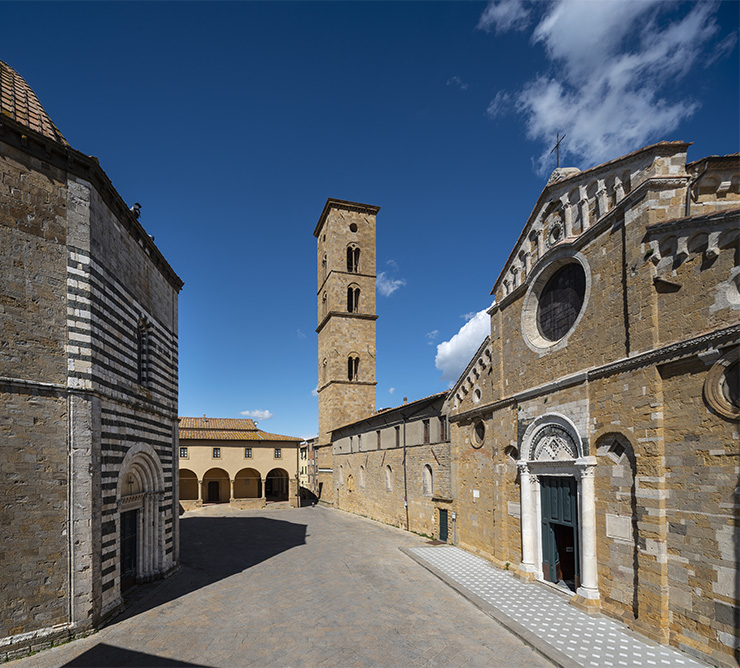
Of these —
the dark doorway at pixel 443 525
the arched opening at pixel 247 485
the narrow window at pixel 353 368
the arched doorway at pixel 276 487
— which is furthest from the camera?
the arched doorway at pixel 276 487

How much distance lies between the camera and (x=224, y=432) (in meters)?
Answer: 38.0

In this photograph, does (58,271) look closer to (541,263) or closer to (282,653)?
(282,653)

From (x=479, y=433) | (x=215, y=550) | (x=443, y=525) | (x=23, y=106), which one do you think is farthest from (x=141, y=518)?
(x=443, y=525)

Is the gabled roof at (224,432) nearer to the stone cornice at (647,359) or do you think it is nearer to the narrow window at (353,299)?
the narrow window at (353,299)

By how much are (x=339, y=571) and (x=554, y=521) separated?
23.8 feet

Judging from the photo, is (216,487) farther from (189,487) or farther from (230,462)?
(230,462)

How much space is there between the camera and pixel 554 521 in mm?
12789

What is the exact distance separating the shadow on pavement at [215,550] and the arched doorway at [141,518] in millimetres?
596

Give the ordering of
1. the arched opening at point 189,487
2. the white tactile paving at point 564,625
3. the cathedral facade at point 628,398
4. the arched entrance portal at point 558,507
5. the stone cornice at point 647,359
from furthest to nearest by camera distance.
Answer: the arched opening at point 189,487 < the arched entrance portal at point 558,507 < the white tactile paving at point 564,625 < the cathedral facade at point 628,398 < the stone cornice at point 647,359

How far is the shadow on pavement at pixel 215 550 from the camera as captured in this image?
12953mm

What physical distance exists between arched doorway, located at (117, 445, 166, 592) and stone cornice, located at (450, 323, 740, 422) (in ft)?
36.0

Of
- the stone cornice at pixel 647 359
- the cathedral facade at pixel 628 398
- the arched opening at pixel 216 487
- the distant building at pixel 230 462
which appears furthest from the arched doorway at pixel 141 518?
the arched opening at pixel 216 487

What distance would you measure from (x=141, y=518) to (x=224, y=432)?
24567 mm

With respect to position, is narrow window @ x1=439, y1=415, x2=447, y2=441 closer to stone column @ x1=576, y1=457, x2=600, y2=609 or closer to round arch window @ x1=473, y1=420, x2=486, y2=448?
round arch window @ x1=473, y1=420, x2=486, y2=448
